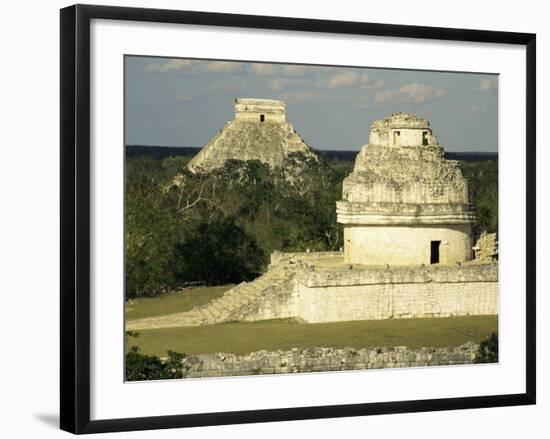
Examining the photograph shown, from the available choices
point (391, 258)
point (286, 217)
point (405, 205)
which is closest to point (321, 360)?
point (286, 217)

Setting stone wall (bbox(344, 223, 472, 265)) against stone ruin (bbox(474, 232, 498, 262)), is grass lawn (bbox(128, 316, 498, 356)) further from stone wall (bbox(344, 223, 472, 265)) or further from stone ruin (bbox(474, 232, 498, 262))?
stone wall (bbox(344, 223, 472, 265))

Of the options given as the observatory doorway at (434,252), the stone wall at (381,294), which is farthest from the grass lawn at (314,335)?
the observatory doorway at (434,252)

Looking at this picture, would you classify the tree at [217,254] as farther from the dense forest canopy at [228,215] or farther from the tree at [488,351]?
the tree at [488,351]

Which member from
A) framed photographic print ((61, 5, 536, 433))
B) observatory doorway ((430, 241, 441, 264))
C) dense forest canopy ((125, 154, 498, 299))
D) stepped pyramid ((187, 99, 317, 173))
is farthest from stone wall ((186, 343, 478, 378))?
stepped pyramid ((187, 99, 317, 173))

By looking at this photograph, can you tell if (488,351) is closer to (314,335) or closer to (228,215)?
(314,335)

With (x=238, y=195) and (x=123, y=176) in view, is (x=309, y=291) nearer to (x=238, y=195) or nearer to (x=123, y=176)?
(x=238, y=195)

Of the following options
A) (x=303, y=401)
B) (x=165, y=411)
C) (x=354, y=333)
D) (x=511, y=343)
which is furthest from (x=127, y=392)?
(x=511, y=343)

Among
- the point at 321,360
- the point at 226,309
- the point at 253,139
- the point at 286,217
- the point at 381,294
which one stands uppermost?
the point at 253,139
